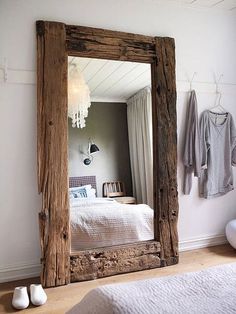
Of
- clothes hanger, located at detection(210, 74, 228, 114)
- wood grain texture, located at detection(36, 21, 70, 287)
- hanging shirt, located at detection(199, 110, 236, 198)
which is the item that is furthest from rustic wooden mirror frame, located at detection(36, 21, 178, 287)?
clothes hanger, located at detection(210, 74, 228, 114)

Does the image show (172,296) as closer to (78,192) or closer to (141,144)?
(78,192)

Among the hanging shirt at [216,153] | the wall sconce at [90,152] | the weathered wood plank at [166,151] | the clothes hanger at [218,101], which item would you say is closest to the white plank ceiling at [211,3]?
the weathered wood plank at [166,151]

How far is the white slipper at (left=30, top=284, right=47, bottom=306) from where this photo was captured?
76.2 inches

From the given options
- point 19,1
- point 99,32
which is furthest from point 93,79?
point 19,1

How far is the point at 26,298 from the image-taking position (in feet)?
6.40

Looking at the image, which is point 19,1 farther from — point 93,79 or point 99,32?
point 93,79

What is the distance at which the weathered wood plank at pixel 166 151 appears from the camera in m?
2.61

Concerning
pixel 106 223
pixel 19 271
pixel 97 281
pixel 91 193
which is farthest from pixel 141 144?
pixel 19 271

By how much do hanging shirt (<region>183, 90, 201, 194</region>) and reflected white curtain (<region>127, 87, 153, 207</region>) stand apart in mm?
394

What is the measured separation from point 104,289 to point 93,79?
1.77m

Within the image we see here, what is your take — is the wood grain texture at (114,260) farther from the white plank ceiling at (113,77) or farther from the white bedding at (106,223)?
the white plank ceiling at (113,77)

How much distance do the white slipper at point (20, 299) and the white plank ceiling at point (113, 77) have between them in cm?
157

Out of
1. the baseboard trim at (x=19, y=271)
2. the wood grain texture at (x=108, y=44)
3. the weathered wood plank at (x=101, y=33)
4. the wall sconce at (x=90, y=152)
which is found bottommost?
the baseboard trim at (x=19, y=271)

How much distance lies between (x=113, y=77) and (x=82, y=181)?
0.95 meters
